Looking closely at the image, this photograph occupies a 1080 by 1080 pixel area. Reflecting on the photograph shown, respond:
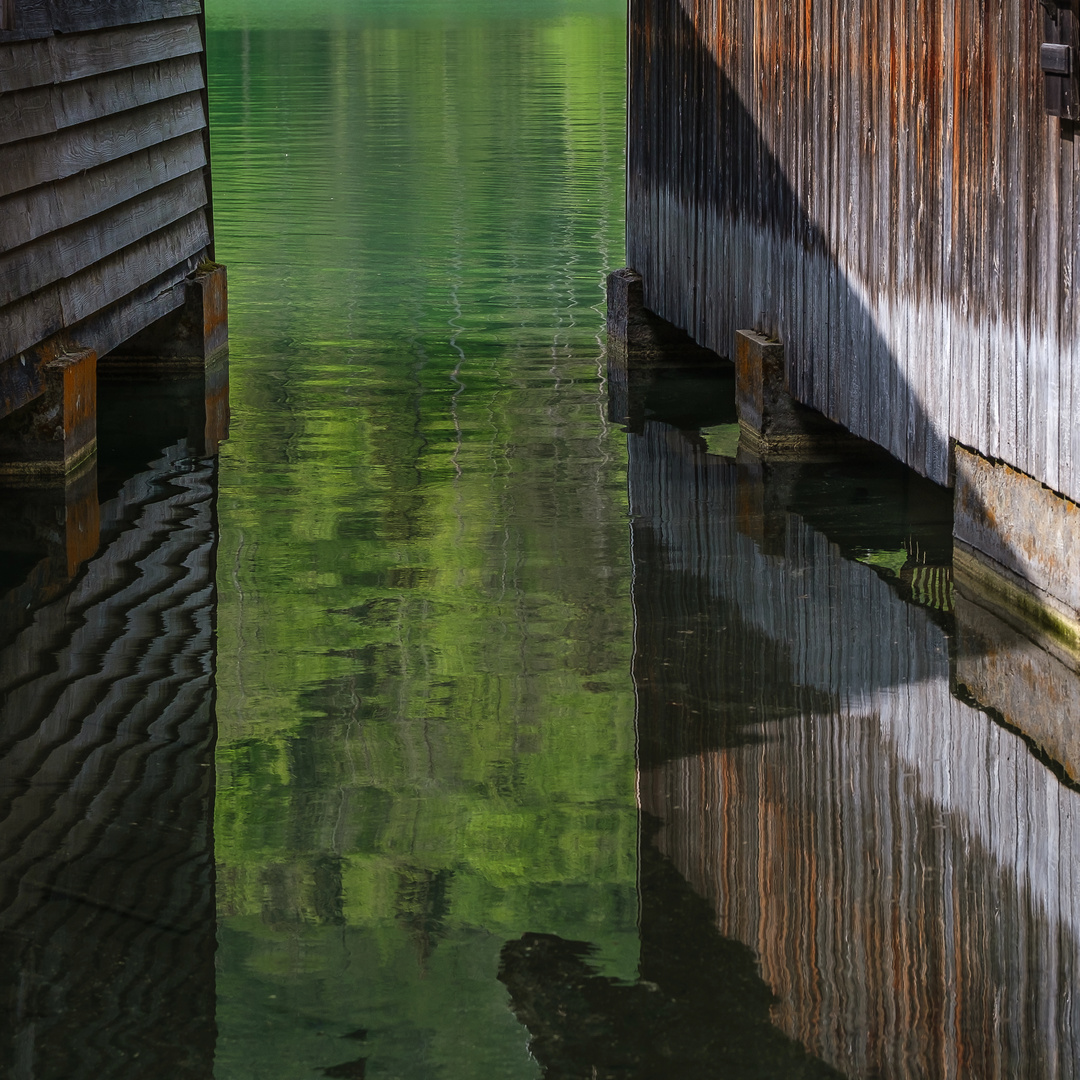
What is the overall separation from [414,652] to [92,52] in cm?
476

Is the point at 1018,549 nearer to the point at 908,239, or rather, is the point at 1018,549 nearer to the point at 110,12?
the point at 908,239

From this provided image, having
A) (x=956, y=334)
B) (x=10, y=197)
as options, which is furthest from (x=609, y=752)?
(x=10, y=197)

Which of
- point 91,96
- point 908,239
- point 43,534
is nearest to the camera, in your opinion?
point 908,239

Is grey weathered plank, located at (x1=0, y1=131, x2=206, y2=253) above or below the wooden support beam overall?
above

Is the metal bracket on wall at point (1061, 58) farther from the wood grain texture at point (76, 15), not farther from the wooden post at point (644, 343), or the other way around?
the wooden post at point (644, 343)

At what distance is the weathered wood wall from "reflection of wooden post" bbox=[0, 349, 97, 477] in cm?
351

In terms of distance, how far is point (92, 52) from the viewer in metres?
9.72

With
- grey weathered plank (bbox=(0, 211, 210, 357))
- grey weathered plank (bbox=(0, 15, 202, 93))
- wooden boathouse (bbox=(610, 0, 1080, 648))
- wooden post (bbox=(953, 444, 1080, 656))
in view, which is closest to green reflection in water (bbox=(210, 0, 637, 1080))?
grey weathered plank (bbox=(0, 211, 210, 357))

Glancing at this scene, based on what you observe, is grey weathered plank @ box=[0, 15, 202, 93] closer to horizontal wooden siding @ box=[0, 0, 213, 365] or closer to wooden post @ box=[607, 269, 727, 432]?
horizontal wooden siding @ box=[0, 0, 213, 365]

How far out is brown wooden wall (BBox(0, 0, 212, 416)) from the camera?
8.37 metres

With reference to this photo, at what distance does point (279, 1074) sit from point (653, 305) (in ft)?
27.4

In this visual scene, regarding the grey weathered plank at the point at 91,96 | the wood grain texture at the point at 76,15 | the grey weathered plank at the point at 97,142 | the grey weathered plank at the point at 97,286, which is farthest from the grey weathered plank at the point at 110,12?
the grey weathered plank at the point at 97,286

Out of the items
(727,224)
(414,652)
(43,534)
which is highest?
(727,224)

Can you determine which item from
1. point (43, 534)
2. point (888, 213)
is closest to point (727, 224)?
point (888, 213)
